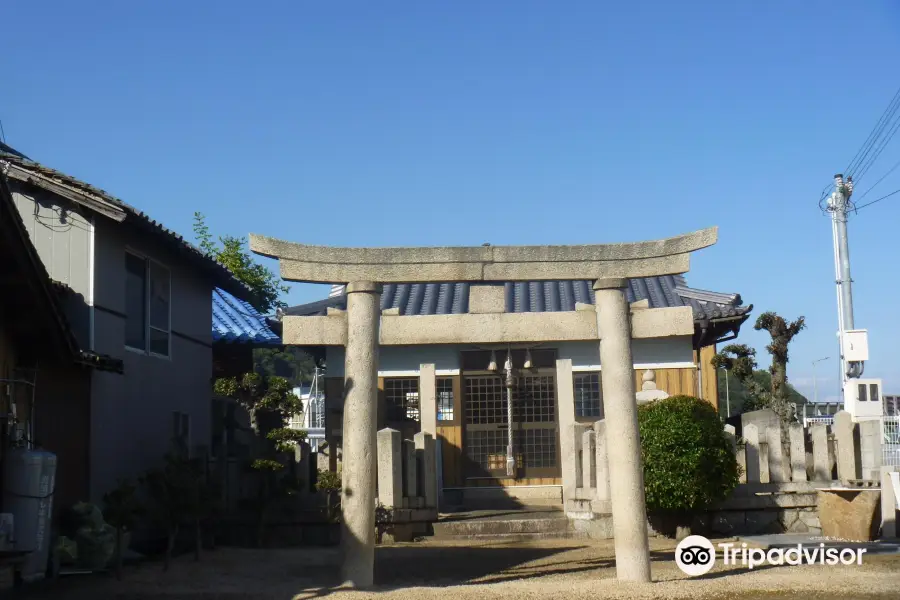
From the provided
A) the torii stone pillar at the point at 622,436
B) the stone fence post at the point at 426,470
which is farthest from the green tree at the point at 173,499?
the torii stone pillar at the point at 622,436

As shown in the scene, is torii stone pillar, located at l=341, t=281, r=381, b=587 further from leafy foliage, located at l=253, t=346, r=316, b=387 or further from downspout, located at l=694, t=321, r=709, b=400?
leafy foliage, located at l=253, t=346, r=316, b=387

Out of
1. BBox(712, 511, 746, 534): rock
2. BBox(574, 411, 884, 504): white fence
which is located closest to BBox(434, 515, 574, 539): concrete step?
BBox(574, 411, 884, 504): white fence

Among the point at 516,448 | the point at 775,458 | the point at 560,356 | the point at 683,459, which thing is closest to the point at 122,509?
the point at 683,459

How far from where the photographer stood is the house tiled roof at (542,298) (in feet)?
63.7

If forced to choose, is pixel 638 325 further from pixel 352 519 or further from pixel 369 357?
pixel 352 519

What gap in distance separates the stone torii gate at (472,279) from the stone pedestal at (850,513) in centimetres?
461

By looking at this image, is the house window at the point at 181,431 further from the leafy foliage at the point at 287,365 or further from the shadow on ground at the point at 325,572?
the leafy foliage at the point at 287,365

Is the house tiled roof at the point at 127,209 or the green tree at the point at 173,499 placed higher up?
the house tiled roof at the point at 127,209

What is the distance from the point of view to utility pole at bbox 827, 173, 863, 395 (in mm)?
23859

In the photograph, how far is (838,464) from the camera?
1534cm

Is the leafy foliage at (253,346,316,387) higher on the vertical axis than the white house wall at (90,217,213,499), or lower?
higher

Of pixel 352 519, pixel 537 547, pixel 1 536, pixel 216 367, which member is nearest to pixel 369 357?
pixel 352 519

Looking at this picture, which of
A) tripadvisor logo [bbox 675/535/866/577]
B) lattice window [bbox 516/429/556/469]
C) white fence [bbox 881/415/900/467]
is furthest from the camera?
white fence [bbox 881/415/900/467]

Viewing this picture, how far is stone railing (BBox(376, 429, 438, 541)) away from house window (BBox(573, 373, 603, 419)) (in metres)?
5.05
